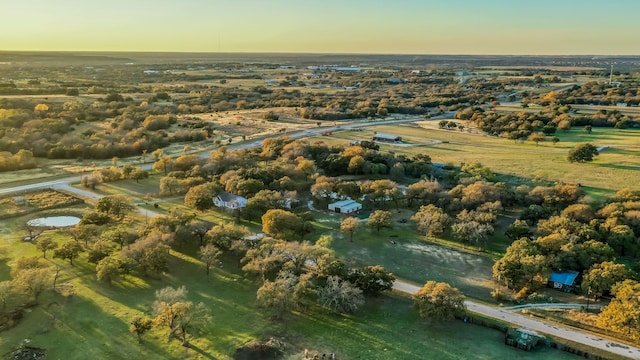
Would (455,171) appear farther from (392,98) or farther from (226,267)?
(392,98)

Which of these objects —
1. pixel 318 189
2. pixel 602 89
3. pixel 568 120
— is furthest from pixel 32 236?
pixel 602 89

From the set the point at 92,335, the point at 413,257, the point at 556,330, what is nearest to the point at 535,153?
the point at 413,257

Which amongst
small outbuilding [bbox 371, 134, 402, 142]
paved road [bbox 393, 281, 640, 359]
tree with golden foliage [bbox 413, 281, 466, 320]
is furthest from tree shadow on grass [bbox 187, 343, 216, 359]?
small outbuilding [bbox 371, 134, 402, 142]

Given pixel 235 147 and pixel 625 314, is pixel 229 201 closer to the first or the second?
pixel 235 147

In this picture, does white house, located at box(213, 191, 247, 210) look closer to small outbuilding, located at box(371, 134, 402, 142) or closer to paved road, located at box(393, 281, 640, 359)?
paved road, located at box(393, 281, 640, 359)

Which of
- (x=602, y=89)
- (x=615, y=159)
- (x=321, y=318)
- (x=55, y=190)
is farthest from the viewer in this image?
(x=602, y=89)

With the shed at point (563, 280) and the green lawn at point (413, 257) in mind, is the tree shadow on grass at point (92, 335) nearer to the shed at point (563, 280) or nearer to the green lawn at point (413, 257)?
the green lawn at point (413, 257)

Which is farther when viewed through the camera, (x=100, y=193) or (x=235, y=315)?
(x=100, y=193)
